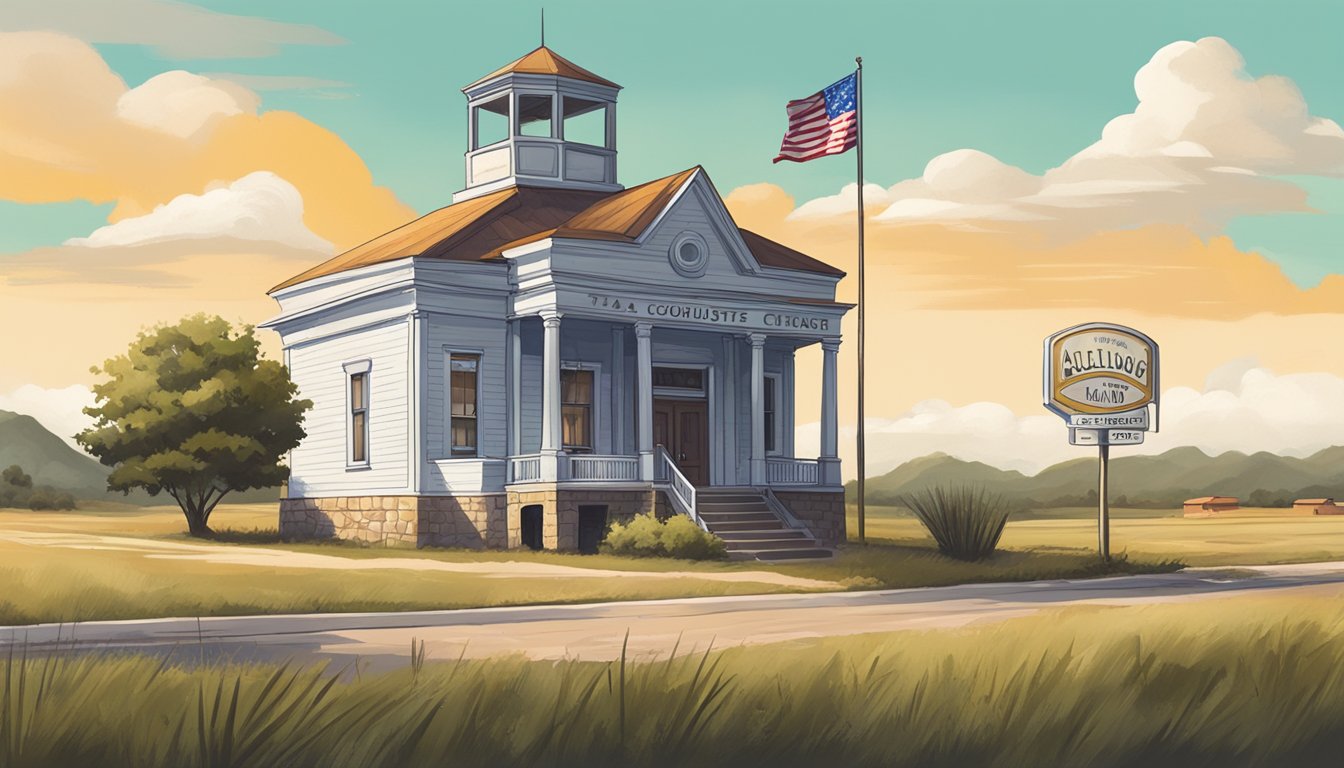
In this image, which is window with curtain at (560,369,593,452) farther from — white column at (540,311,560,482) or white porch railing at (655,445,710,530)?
white column at (540,311,560,482)

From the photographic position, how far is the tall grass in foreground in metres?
7.54

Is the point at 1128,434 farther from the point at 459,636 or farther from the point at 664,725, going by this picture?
the point at 664,725

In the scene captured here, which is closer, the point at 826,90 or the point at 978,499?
the point at 978,499

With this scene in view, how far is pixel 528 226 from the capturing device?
4122 centimetres

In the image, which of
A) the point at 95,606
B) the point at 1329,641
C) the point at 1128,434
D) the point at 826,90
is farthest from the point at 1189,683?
the point at 826,90

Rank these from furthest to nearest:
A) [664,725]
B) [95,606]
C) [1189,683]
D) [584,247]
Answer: [584,247], [95,606], [1189,683], [664,725]

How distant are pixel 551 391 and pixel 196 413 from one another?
11.0m

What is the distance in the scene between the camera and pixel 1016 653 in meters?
10.0

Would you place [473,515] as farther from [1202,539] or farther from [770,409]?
[1202,539]

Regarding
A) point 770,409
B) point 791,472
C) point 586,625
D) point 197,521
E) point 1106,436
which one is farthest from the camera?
point 197,521

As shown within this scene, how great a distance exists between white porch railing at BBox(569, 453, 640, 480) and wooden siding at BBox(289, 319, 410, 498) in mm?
4487

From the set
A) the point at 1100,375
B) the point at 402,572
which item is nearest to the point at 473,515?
the point at 402,572

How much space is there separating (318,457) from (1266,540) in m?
28.1

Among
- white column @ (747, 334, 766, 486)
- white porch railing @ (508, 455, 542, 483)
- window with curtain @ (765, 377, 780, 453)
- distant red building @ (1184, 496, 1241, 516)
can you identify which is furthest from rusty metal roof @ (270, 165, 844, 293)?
distant red building @ (1184, 496, 1241, 516)
